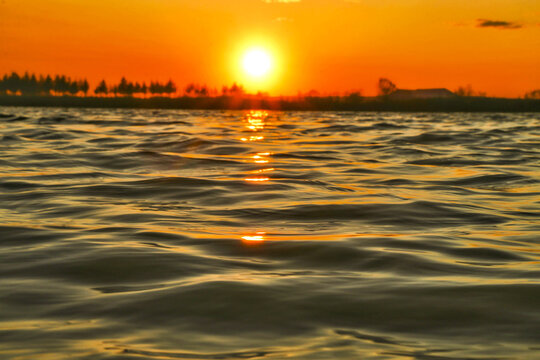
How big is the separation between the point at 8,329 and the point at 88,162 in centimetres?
849

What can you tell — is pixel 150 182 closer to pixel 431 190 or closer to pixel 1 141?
pixel 431 190

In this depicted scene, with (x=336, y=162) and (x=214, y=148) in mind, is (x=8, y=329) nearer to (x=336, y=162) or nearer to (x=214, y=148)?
(x=336, y=162)

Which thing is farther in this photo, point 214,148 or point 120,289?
point 214,148

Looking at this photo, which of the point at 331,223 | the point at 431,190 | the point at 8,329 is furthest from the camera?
the point at 431,190

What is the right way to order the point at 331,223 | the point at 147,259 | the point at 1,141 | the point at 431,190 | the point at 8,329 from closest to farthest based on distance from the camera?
the point at 8,329 < the point at 147,259 < the point at 331,223 < the point at 431,190 < the point at 1,141

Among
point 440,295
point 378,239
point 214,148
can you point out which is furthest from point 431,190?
point 214,148

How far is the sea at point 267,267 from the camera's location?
2.64m

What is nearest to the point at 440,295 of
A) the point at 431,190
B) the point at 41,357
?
the point at 41,357

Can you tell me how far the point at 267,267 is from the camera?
13.0 feet

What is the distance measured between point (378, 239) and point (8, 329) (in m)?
2.91

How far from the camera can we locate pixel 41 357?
7.88 ft

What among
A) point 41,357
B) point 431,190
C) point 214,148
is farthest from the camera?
point 214,148

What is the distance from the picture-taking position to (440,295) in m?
3.31

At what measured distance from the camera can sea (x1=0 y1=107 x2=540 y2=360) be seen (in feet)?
8.66
